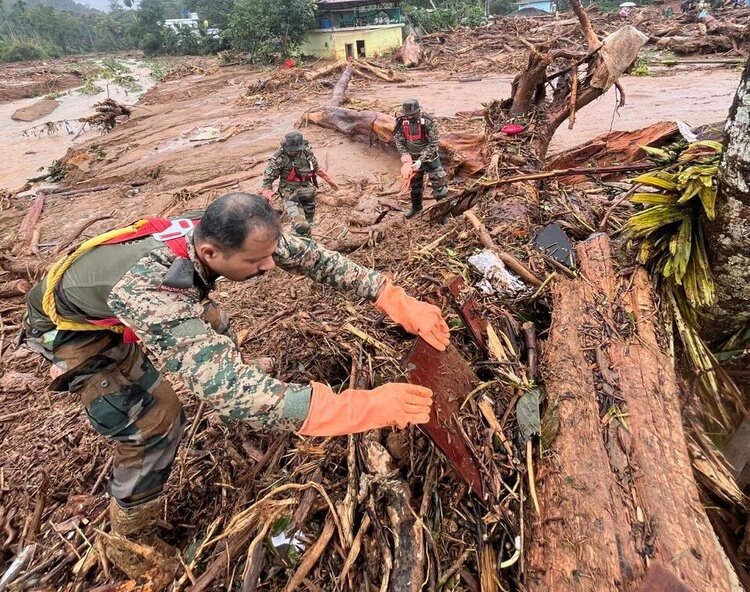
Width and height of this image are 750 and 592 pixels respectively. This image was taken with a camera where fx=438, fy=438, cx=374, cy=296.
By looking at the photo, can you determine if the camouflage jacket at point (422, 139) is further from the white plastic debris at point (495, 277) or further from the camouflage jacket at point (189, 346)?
the camouflage jacket at point (189, 346)

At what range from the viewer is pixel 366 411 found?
180cm

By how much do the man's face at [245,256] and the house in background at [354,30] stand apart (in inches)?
973

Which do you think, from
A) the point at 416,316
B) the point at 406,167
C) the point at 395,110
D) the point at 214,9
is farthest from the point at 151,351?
the point at 214,9

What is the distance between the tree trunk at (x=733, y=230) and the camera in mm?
1924

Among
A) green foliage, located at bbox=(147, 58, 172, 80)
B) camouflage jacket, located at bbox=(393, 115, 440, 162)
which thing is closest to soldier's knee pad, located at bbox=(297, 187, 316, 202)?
camouflage jacket, located at bbox=(393, 115, 440, 162)

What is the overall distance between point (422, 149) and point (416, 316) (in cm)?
490

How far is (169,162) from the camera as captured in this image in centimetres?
1050

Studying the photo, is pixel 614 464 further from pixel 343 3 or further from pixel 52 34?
pixel 52 34

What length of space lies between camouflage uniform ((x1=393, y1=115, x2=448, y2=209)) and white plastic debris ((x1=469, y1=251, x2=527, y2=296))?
3703mm

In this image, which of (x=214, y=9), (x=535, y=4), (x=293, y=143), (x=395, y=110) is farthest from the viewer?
(x=535, y=4)

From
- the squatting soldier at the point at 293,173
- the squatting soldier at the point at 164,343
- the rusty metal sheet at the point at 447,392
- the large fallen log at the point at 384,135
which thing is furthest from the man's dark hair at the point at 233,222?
the large fallen log at the point at 384,135

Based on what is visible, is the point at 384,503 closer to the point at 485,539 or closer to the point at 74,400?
the point at 485,539

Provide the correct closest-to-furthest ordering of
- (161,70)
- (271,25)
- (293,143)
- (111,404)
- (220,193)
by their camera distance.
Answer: (111,404), (293,143), (220,193), (271,25), (161,70)

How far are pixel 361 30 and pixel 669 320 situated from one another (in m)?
25.3
